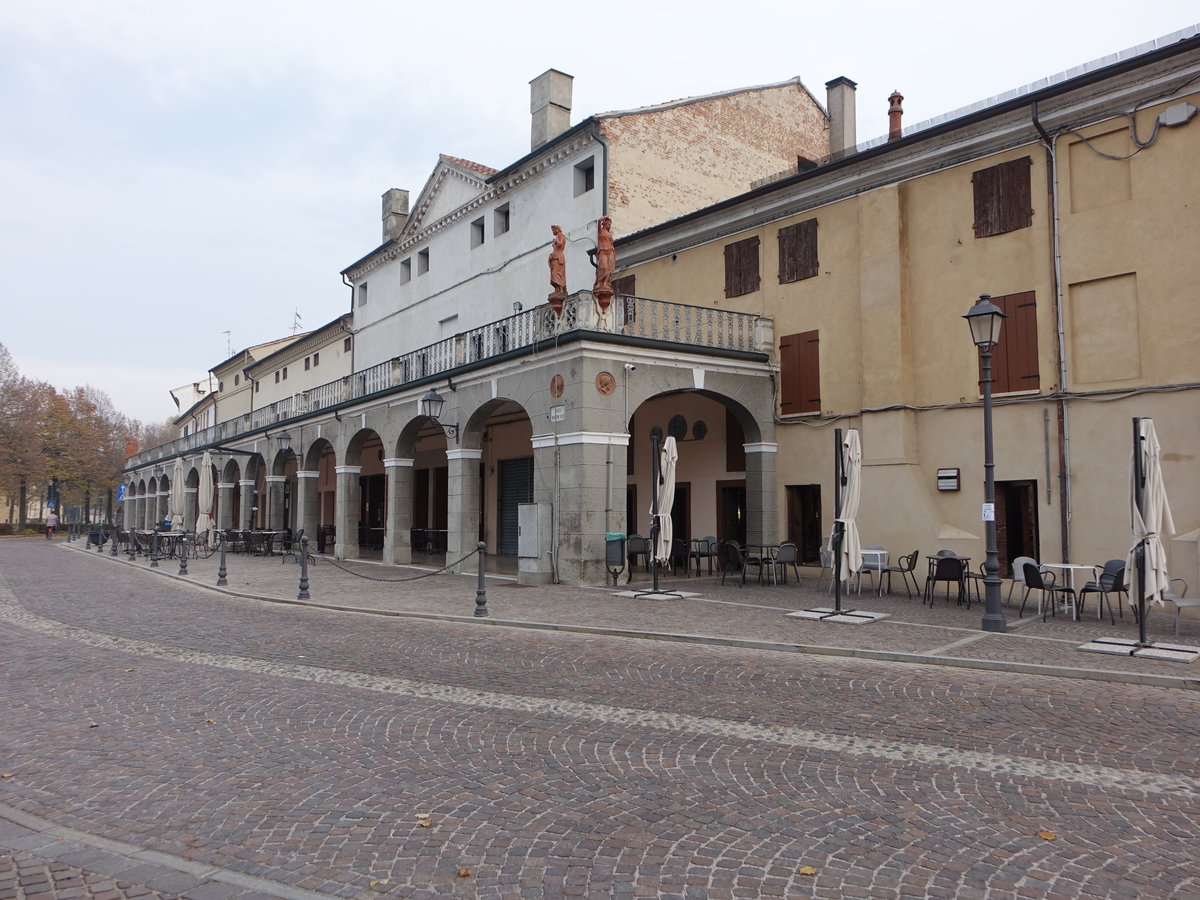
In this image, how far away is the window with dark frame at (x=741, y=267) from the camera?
1908 cm

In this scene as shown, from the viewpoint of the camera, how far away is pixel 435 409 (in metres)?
19.9

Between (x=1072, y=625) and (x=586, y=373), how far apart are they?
29.5 feet

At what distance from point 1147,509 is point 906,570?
21.5 ft

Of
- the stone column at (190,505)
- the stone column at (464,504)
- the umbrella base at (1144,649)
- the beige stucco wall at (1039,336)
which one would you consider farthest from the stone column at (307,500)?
the umbrella base at (1144,649)

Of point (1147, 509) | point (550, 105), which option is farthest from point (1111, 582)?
point (550, 105)

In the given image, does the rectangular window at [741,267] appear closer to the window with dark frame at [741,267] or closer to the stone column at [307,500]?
the window with dark frame at [741,267]

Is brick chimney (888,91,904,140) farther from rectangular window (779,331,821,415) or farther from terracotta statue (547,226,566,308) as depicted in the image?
terracotta statue (547,226,566,308)

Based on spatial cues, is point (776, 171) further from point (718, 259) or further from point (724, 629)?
point (724, 629)

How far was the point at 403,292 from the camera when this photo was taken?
32000 millimetres

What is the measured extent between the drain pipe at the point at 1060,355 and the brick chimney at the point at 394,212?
25744 mm

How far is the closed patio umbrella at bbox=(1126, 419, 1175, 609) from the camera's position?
9.20m

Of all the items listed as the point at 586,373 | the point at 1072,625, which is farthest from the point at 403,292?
the point at 1072,625

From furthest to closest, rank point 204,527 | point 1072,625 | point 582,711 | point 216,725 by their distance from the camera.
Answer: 1. point 204,527
2. point 1072,625
3. point 582,711
4. point 216,725

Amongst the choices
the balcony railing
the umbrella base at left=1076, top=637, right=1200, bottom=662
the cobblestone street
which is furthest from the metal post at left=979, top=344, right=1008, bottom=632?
the balcony railing
